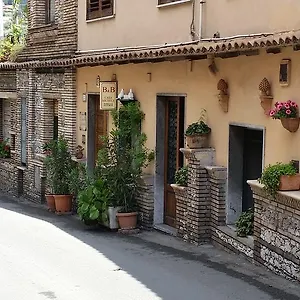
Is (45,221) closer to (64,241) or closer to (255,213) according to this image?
(64,241)

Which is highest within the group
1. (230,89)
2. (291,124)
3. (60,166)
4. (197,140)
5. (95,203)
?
(230,89)

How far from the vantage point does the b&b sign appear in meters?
15.4

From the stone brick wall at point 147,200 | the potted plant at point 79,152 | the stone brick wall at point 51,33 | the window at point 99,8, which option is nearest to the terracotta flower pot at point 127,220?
the stone brick wall at point 147,200

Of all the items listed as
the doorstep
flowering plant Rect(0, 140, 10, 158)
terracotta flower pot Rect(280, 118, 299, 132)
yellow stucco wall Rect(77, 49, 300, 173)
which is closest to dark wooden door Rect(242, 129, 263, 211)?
yellow stucco wall Rect(77, 49, 300, 173)

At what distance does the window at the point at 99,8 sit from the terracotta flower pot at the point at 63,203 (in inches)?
166

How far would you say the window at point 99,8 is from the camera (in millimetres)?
16219

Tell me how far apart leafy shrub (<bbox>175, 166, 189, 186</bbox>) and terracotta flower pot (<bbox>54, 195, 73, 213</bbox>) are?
5142mm

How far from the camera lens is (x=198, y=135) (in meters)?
12.0

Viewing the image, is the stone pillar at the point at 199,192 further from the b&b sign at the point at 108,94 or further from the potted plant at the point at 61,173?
the potted plant at the point at 61,173

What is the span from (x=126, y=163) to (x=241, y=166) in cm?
301

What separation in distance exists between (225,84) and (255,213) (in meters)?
2.18

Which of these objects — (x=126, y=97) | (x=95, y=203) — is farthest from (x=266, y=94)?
(x=95, y=203)

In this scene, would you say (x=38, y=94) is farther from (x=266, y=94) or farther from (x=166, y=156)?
(x=266, y=94)

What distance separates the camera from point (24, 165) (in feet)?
70.6
